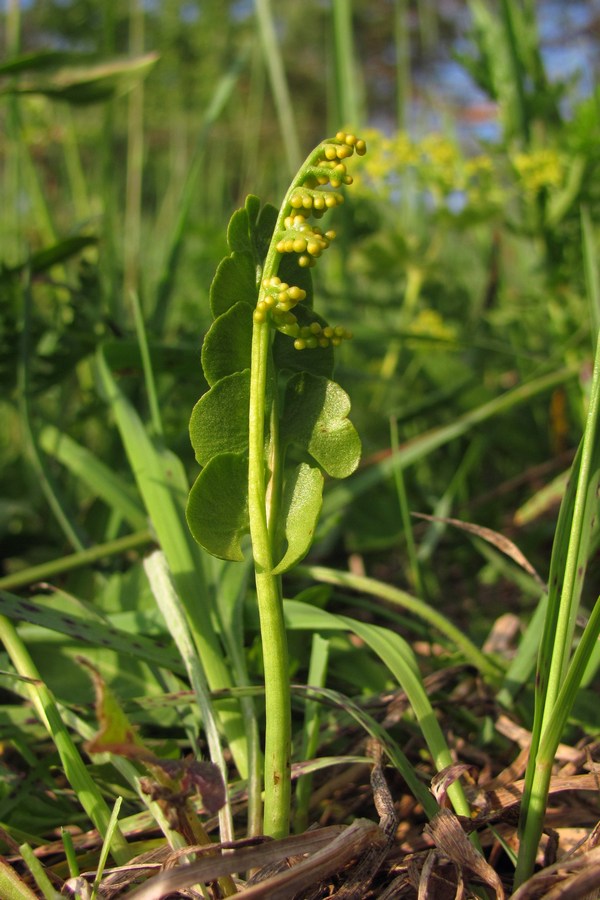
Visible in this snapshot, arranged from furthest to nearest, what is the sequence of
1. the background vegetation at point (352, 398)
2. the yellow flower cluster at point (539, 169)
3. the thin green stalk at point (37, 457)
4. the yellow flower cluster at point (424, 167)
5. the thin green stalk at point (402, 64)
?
the thin green stalk at point (402, 64) < the yellow flower cluster at point (424, 167) < the yellow flower cluster at point (539, 169) < the thin green stalk at point (37, 457) < the background vegetation at point (352, 398)

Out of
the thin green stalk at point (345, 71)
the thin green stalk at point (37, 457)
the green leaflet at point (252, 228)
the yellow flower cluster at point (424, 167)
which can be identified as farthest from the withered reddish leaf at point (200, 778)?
the thin green stalk at point (345, 71)

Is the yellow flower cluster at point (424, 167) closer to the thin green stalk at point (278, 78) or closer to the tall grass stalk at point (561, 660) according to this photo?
the thin green stalk at point (278, 78)

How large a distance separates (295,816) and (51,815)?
0.58 ft

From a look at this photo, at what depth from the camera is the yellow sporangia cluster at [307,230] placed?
41 cm

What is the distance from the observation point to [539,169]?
3.77 ft

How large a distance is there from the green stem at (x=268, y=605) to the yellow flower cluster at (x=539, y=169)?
838 millimetres

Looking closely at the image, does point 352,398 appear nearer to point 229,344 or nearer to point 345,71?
point 345,71

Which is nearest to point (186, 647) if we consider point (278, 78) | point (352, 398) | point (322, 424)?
point (322, 424)

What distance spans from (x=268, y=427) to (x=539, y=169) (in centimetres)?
85

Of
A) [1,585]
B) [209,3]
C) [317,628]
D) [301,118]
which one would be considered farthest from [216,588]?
[301,118]

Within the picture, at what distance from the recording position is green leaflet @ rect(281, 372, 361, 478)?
0.47 m

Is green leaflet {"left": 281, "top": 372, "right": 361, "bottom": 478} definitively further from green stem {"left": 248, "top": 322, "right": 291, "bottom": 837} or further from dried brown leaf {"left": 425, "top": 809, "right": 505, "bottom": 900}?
dried brown leaf {"left": 425, "top": 809, "right": 505, "bottom": 900}

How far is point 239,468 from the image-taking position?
466mm

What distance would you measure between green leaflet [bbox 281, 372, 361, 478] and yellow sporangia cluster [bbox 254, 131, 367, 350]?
4 cm
